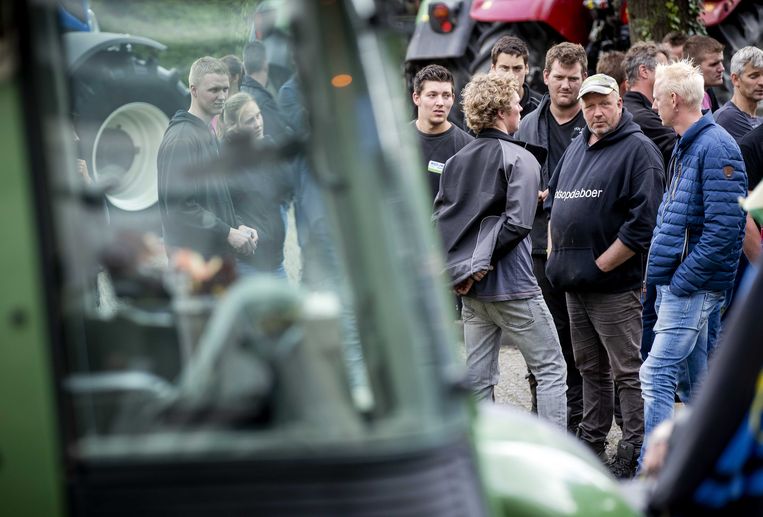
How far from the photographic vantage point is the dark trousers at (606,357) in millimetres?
5977

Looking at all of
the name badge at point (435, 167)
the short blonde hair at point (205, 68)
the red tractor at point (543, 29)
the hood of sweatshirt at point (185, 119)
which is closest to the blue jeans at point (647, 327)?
the name badge at point (435, 167)

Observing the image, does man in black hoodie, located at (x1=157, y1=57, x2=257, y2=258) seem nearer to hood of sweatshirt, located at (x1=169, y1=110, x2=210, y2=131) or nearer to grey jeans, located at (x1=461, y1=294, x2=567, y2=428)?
hood of sweatshirt, located at (x1=169, y1=110, x2=210, y2=131)

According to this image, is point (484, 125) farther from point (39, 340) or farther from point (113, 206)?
point (39, 340)

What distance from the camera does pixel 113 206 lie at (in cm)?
280

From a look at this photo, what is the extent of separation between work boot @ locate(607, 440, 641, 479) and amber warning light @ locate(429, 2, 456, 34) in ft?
10.9

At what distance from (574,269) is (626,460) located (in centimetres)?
102

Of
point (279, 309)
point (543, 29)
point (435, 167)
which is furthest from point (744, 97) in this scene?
point (279, 309)

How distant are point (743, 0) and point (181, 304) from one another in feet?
30.8

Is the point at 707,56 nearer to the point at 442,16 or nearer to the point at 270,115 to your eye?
the point at 442,16

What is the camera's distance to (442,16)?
3.08 m

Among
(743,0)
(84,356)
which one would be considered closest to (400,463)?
(84,356)

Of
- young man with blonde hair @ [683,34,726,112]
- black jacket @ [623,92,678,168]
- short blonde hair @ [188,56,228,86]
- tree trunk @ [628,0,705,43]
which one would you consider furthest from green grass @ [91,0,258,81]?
tree trunk @ [628,0,705,43]

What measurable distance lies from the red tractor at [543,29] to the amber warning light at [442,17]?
714cm

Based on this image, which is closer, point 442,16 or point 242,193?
point 242,193
